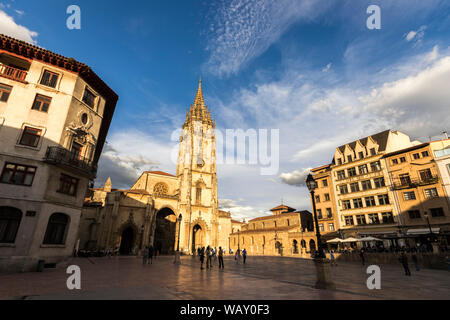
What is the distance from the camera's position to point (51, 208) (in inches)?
592

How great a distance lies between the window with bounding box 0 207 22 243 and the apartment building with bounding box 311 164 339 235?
139 ft

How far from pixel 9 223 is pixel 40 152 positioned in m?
4.83

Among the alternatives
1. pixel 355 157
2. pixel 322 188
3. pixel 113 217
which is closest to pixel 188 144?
pixel 113 217

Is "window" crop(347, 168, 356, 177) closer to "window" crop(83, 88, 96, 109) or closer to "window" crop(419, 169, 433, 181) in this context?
"window" crop(419, 169, 433, 181)

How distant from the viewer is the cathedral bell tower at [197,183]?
4438 cm

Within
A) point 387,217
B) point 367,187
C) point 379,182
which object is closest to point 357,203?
point 367,187

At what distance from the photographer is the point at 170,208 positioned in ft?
142

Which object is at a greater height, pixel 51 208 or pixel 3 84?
pixel 3 84

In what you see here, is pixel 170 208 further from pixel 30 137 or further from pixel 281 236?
pixel 30 137

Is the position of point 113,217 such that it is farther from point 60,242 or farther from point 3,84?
point 3,84

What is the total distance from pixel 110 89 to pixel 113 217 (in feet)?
76.5

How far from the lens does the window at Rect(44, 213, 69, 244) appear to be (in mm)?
15023

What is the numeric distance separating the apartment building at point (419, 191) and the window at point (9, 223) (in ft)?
131

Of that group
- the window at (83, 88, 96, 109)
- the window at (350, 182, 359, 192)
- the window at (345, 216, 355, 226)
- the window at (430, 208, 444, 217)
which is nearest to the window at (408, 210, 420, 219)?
the window at (430, 208, 444, 217)
